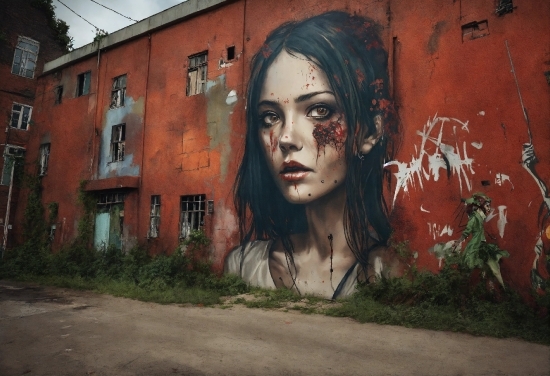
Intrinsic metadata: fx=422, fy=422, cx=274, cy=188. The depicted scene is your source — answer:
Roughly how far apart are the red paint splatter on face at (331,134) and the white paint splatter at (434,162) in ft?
4.13

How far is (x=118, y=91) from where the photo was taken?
1449cm

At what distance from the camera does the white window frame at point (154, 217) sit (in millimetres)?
12406

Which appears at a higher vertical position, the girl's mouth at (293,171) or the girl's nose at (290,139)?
the girl's nose at (290,139)

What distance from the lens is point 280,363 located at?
4.90m

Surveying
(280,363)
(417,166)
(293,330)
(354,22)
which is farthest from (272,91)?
(280,363)

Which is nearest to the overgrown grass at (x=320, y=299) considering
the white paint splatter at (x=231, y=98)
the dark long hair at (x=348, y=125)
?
the dark long hair at (x=348, y=125)

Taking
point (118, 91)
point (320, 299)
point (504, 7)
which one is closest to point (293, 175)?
point (320, 299)

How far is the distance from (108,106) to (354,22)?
922cm

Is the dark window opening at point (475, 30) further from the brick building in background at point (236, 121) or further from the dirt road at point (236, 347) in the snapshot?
the dirt road at point (236, 347)

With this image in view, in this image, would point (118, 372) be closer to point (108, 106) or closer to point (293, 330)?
point (293, 330)

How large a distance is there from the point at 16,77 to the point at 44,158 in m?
4.59

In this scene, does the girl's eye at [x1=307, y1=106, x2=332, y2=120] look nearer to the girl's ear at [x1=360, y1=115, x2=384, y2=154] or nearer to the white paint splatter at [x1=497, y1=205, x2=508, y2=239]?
the girl's ear at [x1=360, y1=115, x2=384, y2=154]

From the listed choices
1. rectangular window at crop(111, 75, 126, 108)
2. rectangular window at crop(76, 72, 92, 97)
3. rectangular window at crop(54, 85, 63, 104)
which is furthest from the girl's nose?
rectangular window at crop(54, 85, 63, 104)

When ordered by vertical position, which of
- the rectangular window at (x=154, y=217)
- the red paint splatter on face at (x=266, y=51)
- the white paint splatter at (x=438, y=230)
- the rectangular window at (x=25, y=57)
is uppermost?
the rectangular window at (x=25, y=57)
